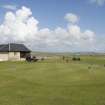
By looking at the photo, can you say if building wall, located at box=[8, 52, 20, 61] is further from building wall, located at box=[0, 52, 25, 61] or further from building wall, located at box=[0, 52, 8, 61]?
building wall, located at box=[0, 52, 8, 61]

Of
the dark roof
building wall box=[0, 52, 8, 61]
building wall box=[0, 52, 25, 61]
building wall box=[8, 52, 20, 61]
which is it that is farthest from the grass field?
building wall box=[0, 52, 8, 61]

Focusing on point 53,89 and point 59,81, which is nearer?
point 53,89

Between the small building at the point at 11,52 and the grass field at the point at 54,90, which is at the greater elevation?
the small building at the point at 11,52

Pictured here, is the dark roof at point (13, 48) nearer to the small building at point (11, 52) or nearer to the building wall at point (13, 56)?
the small building at point (11, 52)

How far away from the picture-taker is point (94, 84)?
107 feet

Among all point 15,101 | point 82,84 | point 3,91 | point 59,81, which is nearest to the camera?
point 15,101

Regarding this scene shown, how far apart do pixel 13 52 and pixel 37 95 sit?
6214cm

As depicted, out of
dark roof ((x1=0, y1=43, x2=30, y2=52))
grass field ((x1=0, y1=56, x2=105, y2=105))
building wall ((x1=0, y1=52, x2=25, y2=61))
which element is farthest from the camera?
dark roof ((x1=0, y1=43, x2=30, y2=52))

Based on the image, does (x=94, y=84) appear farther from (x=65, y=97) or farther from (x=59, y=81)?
(x=65, y=97)

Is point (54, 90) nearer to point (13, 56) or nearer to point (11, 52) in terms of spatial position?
point (11, 52)

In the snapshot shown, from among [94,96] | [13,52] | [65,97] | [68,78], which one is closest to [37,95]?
[65,97]

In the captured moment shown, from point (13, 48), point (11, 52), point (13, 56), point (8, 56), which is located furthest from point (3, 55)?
point (13, 48)

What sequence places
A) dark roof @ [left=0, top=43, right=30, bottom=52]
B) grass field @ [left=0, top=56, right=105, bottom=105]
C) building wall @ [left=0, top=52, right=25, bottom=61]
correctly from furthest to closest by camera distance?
dark roof @ [left=0, top=43, right=30, bottom=52] → building wall @ [left=0, top=52, right=25, bottom=61] → grass field @ [left=0, top=56, right=105, bottom=105]

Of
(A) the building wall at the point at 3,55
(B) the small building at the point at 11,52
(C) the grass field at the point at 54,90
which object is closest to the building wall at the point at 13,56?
(B) the small building at the point at 11,52
